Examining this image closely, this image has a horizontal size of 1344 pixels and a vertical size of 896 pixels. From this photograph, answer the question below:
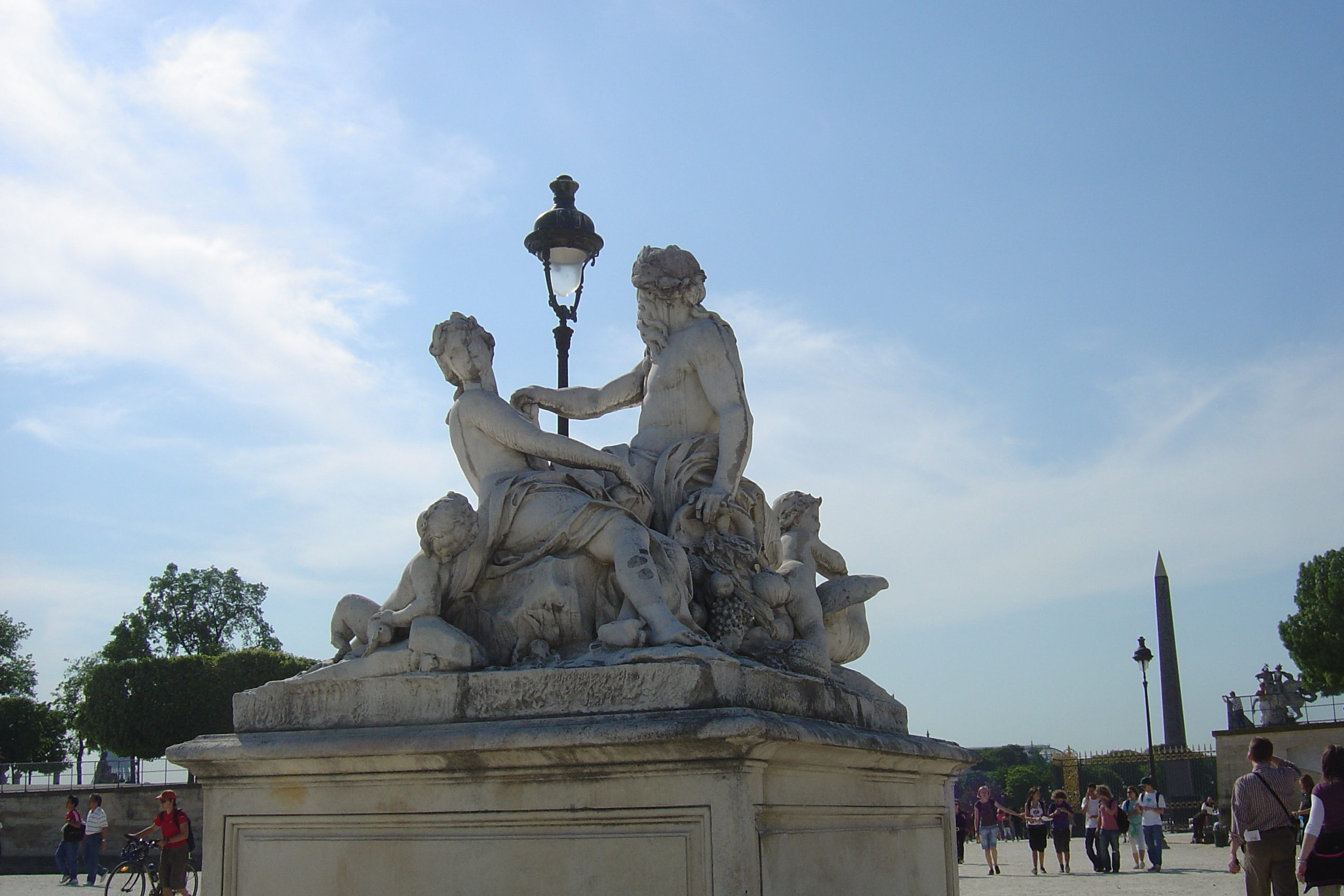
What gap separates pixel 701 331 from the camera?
611 centimetres

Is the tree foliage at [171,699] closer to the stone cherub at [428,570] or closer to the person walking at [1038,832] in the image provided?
the person walking at [1038,832]

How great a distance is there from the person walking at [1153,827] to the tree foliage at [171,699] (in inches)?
1034

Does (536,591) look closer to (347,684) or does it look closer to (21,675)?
(347,684)

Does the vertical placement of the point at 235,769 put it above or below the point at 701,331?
below

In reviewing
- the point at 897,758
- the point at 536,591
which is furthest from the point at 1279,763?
the point at 536,591

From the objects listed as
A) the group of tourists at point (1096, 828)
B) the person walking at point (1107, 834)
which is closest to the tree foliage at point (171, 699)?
the group of tourists at point (1096, 828)

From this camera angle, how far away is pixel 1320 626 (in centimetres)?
4091

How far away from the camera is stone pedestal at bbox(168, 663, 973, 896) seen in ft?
14.0

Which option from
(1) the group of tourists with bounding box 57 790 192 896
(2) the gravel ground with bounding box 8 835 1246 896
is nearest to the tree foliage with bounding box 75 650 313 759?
(1) the group of tourists with bounding box 57 790 192 896

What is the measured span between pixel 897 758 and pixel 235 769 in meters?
2.85

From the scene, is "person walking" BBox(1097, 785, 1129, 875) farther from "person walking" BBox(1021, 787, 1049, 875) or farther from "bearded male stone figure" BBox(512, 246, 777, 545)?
"bearded male stone figure" BBox(512, 246, 777, 545)

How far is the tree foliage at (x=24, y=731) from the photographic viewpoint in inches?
1828

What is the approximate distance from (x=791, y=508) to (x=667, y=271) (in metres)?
1.44

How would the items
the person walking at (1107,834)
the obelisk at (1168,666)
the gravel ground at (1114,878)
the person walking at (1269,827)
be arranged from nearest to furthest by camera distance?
the person walking at (1269,827) → the gravel ground at (1114,878) → the person walking at (1107,834) → the obelisk at (1168,666)
